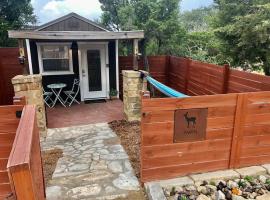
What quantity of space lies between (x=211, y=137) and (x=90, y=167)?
6.11ft

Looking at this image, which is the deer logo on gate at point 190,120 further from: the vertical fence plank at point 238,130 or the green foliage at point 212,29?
the green foliage at point 212,29

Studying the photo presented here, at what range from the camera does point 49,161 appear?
3971mm

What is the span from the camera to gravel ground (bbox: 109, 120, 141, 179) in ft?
13.0

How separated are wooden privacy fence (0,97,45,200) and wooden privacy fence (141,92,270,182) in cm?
134

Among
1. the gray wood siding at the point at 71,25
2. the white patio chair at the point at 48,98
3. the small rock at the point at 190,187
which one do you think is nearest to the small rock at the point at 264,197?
the small rock at the point at 190,187

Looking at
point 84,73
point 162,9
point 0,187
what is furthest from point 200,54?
point 0,187

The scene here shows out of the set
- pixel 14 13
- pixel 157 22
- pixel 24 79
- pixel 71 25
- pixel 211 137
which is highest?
pixel 14 13

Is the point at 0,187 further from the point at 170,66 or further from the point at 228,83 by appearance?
the point at 170,66

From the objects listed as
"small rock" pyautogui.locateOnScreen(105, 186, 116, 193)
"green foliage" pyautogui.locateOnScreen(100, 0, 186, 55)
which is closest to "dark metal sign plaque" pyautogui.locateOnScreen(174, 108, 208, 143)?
"small rock" pyautogui.locateOnScreen(105, 186, 116, 193)

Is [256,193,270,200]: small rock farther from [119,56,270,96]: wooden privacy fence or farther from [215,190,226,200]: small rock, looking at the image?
[119,56,270,96]: wooden privacy fence

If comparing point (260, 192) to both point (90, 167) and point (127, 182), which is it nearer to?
point (127, 182)

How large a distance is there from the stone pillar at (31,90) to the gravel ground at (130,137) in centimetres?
153

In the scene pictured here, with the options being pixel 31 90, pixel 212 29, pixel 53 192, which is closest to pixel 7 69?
pixel 31 90

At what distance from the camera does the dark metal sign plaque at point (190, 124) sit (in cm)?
307
